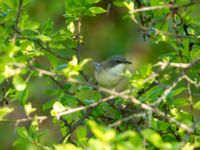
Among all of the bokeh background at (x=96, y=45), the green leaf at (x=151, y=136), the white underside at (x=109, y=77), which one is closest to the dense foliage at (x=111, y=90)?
the green leaf at (x=151, y=136)

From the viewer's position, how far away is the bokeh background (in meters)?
10.0

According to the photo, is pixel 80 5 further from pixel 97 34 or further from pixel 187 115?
pixel 97 34

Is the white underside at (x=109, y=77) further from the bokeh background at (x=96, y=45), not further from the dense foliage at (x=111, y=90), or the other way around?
the bokeh background at (x=96, y=45)

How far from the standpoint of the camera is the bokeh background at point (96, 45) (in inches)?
394

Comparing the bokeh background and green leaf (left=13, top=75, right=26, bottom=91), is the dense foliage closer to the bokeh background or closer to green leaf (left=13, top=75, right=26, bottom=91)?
green leaf (left=13, top=75, right=26, bottom=91)

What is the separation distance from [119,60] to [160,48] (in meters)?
5.13

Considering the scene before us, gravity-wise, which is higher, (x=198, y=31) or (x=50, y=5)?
(x=198, y=31)

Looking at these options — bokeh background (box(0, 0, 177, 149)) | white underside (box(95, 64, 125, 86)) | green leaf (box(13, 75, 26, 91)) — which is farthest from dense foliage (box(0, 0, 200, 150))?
bokeh background (box(0, 0, 177, 149))

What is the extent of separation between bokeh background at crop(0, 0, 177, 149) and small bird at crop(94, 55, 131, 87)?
13.0 ft

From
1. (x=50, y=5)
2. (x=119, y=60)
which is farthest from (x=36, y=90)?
(x=119, y=60)

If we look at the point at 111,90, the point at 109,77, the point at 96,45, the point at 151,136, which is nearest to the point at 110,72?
the point at 109,77

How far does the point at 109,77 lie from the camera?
5.08 metres

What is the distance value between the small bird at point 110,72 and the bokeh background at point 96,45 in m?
3.96

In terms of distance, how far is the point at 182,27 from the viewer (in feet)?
13.4
